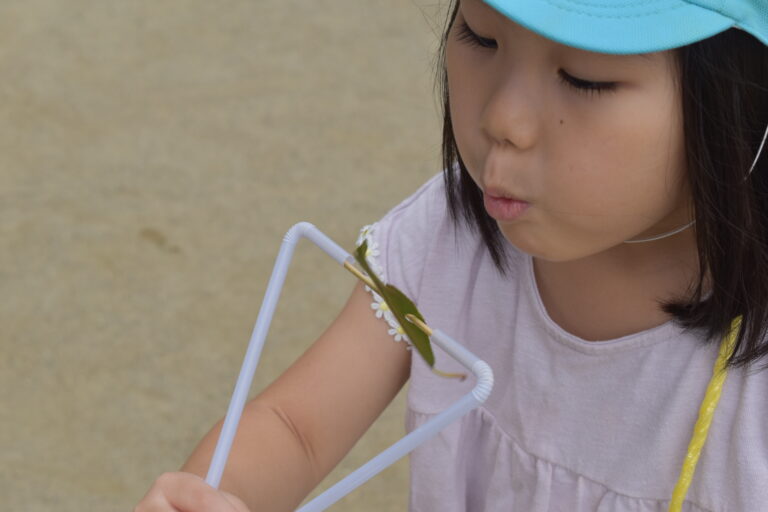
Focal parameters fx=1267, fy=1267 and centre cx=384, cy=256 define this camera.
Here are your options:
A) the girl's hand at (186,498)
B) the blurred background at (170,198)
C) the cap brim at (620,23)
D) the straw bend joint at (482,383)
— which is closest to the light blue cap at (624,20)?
the cap brim at (620,23)

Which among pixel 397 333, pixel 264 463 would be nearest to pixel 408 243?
pixel 397 333

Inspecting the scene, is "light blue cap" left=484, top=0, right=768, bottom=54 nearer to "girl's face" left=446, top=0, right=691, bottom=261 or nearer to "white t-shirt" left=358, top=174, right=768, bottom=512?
"girl's face" left=446, top=0, right=691, bottom=261

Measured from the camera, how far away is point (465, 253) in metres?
0.84

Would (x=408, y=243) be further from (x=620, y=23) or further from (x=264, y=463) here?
(x=620, y=23)

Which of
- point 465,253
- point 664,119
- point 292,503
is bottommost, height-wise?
point 292,503

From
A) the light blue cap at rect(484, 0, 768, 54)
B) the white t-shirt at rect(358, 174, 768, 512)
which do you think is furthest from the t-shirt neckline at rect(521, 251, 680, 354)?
the light blue cap at rect(484, 0, 768, 54)

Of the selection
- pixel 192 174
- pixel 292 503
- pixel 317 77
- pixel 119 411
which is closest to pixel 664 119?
pixel 292 503

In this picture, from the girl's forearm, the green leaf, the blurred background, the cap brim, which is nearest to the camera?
the cap brim

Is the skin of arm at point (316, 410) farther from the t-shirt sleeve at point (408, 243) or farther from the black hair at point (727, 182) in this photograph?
the black hair at point (727, 182)

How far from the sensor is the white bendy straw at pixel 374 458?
57 centimetres

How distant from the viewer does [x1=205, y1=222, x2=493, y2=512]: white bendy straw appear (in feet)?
1.87

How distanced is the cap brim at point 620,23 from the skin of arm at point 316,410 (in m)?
0.31

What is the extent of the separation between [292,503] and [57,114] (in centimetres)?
111

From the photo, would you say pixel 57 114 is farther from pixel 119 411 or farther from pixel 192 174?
pixel 119 411
